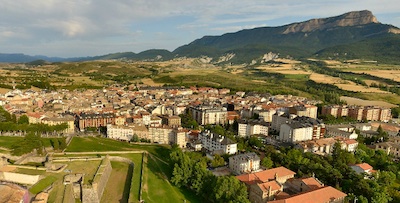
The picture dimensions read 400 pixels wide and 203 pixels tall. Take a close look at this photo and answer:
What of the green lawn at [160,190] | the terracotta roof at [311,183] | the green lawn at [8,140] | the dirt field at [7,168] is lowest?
the green lawn at [160,190]

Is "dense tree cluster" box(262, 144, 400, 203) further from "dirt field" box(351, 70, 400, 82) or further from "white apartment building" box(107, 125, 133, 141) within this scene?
"dirt field" box(351, 70, 400, 82)

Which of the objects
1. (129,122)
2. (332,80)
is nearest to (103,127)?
(129,122)

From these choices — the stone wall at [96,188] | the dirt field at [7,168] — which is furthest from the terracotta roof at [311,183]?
the dirt field at [7,168]

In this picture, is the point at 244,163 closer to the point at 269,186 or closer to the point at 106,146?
the point at 269,186

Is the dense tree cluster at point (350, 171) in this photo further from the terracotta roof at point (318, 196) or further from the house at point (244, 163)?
the house at point (244, 163)

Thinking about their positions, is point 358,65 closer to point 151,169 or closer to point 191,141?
point 191,141

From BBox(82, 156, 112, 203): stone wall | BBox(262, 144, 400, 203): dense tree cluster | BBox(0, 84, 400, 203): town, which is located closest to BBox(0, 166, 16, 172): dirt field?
BBox(0, 84, 400, 203): town
